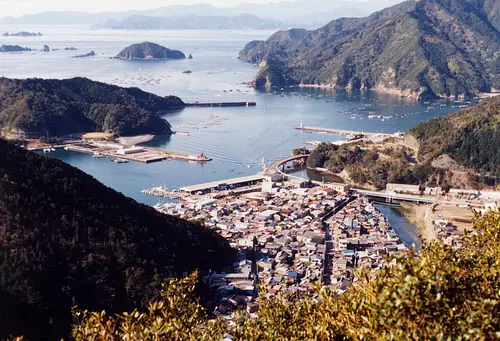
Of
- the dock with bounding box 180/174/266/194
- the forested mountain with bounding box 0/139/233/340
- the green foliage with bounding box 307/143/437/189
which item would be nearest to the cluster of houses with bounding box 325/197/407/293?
the forested mountain with bounding box 0/139/233/340

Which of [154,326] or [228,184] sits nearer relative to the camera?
[154,326]

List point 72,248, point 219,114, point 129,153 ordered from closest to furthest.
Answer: point 72,248 → point 129,153 → point 219,114

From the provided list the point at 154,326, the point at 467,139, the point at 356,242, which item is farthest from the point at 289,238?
the point at 467,139

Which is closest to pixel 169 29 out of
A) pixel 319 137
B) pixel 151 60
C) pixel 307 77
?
pixel 151 60

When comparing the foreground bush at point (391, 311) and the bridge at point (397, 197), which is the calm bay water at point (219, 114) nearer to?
the bridge at point (397, 197)

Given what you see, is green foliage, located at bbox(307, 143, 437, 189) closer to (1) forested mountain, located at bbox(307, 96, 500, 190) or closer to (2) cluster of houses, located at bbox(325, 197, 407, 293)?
(1) forested mountain, located at bbox(307, 96, 500, 190)

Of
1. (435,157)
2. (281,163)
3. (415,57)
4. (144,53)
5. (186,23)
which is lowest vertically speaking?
(281,163)

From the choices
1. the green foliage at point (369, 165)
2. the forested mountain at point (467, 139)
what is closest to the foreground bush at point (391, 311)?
the green foliage at point (369, 165)

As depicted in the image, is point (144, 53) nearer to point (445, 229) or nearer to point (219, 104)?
point (219, 104)

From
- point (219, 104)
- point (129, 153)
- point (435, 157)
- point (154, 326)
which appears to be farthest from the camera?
point (219, 104)
